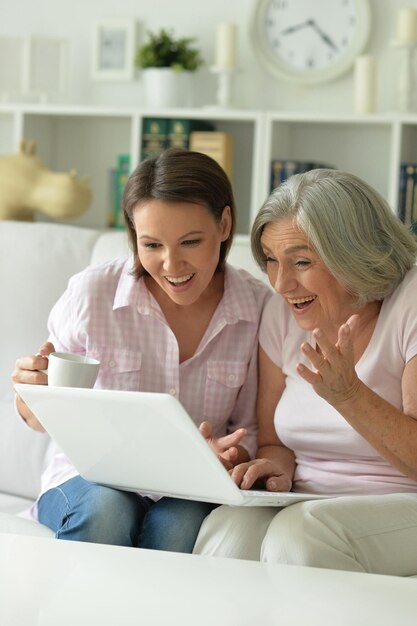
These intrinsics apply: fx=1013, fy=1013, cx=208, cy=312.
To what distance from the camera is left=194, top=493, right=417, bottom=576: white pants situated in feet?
5.24

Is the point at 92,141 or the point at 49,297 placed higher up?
the point at 92,141

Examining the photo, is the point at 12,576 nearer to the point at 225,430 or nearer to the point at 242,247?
the point at 225,430

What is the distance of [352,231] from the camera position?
6.08 ft

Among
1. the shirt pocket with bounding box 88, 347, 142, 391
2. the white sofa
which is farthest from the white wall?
the shirt pocket with bounding box 88, 347, 142, 391

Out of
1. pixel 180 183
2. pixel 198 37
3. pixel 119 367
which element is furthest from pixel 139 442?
pixel 198 37

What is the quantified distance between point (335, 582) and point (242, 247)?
1159 mm

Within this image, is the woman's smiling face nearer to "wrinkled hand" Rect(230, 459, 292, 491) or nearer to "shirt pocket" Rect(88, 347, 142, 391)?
"shirt pocket" Rect(88, 347, 142, 391)

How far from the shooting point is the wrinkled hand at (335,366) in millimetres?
1653

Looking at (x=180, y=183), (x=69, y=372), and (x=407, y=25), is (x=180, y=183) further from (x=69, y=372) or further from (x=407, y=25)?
(x=407, y=25)

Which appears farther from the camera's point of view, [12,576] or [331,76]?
[331,76]

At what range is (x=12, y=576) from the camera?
1.35 meters

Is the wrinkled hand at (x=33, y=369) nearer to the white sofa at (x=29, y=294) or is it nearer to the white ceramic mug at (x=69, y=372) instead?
the white ceramic mug at (x=69, y=372)

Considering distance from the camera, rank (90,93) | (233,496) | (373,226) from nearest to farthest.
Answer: (233,496) → (373,226) → (90,93)

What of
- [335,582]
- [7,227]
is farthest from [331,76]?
[335,582]
